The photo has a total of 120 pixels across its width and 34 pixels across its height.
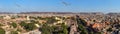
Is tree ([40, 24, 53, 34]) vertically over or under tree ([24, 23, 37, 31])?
under

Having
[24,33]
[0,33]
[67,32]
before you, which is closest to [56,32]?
[67,32]

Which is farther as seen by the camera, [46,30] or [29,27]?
[29,27]

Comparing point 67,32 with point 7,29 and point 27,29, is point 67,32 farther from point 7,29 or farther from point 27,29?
point 7,29

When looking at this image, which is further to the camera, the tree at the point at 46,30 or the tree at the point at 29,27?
the tree at the point at 29,27

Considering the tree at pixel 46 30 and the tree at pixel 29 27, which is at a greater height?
the tree at pixel 29 27

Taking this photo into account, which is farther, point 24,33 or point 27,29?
point 27,29

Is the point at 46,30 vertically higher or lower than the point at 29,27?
lower

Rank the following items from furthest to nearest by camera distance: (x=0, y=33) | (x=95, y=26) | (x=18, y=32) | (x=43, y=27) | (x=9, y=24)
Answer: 1. (x=95, y=26)
2. (x=43, y=27)
3. (x=9, y=24)
4. (x=18, y=32)
5. (x=0, y=33)

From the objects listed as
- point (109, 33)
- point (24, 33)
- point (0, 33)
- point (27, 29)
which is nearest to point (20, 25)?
point (27, 29)

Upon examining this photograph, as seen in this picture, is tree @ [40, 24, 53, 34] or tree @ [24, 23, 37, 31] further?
tree @ [24, 23, 37, 31]

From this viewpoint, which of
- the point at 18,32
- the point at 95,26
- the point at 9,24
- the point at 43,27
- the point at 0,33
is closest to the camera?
the point at 0,33
